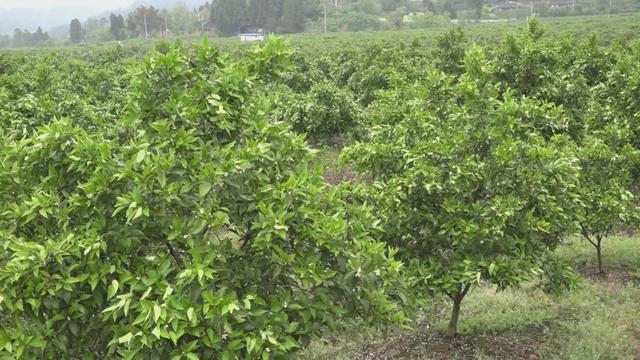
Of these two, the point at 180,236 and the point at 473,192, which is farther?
the point at 473,192

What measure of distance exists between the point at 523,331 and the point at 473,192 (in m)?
2.68

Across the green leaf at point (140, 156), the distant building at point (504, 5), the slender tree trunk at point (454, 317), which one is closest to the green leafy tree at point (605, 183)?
the slender tree trunk at point (454, 317)

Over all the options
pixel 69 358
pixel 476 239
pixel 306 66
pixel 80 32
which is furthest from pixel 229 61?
pixel 80 32

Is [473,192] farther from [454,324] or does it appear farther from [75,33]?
[75,33]

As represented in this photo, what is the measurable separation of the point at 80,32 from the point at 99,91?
104 meters

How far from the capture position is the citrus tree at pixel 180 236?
3.60 metres

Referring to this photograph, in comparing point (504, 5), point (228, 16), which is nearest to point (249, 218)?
point (228, 16)

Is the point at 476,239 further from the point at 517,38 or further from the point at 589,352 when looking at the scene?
the point at 517,38

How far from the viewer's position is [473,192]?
6.11 metres

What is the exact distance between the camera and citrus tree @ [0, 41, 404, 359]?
3602 millimetres

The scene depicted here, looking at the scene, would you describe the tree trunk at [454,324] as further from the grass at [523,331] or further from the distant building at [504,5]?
the distant building at [504,5]

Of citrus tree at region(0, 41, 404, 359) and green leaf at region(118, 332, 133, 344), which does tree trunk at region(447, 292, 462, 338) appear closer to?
citrus tree at region(0, 41, 404, 359)

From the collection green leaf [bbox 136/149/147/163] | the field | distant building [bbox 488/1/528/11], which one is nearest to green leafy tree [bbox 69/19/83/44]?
distant building [bbox 488/1/528/11]

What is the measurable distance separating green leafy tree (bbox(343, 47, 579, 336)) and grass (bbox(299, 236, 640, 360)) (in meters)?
0.91
